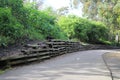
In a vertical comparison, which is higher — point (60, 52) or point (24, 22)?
point (24, 22)

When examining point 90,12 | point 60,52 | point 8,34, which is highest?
point 90,12

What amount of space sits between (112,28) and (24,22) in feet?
130

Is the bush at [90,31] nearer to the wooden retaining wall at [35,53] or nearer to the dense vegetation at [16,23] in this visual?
the wooden retaining wall at [35,53]

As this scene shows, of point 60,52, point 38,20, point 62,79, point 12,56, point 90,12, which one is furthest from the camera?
point 90,12

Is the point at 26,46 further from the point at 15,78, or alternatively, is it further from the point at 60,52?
the point at 60,52

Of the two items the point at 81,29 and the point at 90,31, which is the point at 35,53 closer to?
the point at 81,29

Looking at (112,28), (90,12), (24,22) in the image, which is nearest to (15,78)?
(24,22)

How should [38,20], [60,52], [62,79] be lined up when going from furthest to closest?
[60,52] → [38,20] → [62,79]

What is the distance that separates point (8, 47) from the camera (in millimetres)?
12977

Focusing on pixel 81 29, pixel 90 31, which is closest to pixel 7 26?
pixel 81 29

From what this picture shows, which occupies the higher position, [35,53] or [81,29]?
[81,29]

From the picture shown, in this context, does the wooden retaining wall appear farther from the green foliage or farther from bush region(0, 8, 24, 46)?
the green foliage

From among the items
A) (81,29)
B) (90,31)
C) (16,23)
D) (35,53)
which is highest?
(16,23)

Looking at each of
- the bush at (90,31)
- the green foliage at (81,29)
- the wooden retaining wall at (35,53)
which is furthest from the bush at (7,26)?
the bush at (90,31)
